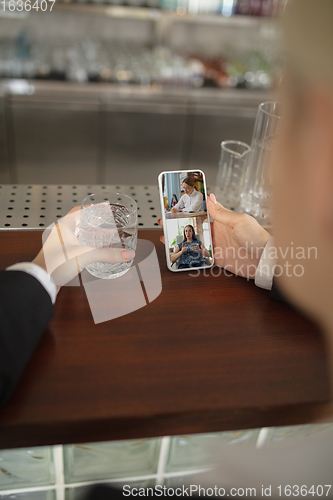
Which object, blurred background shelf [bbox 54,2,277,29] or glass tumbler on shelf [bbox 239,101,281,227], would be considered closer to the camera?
glass tumbler on shelf [bbox 239,101,281,227]

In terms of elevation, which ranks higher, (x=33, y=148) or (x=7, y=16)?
(x=7, y=16)

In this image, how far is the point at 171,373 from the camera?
0.60m

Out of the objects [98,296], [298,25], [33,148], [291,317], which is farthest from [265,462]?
[33,148]

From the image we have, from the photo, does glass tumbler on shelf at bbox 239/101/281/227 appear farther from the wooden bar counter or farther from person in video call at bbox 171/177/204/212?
the wooden bar counter

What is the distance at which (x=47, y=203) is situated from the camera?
3.35ft

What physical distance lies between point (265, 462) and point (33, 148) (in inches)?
95.7

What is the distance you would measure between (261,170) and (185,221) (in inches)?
12.9

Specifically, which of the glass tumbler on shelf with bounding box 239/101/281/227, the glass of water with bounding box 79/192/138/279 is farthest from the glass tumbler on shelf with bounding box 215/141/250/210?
the glass of water with bounding box 79/192/138/279

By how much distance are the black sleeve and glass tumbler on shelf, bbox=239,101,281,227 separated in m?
0.62

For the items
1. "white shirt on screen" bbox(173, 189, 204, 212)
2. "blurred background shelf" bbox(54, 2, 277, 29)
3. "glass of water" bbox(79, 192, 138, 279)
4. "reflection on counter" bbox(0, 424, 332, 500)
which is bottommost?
"reflection on counter" bbox(0, 424, 332, 500)

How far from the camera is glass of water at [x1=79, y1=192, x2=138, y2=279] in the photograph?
2.41 ft

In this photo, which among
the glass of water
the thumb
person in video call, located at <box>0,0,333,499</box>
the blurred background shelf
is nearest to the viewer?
person in video call, located at <box>0,0,333,499</box>

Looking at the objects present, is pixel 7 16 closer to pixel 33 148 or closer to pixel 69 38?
pixel 69 38

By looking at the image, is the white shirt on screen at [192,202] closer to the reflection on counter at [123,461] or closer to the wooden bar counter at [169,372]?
the wooden bar counter at [169,372]
